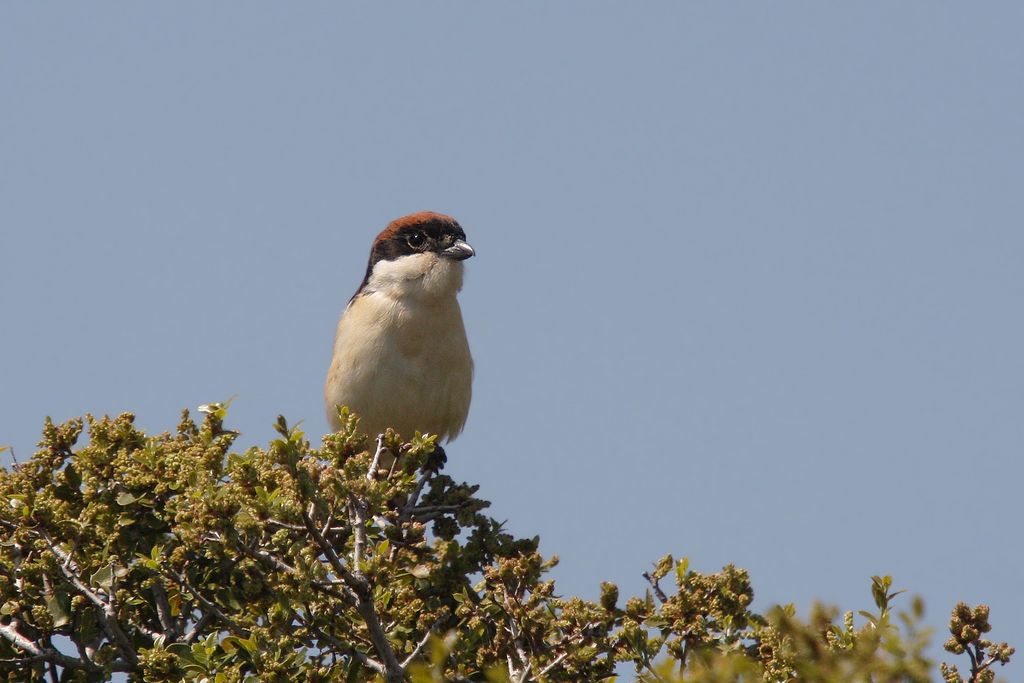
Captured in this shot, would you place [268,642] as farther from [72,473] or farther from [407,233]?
[407,233]

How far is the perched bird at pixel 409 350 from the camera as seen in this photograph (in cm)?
854

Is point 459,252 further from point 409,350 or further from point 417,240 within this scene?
point 409,350

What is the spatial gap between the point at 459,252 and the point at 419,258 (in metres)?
0.26

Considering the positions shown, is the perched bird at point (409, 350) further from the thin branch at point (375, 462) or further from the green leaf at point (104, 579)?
the green leaf at point (104, 579)

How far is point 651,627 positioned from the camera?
553cm

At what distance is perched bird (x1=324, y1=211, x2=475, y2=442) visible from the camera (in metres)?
8.54

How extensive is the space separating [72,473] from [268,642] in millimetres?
1428

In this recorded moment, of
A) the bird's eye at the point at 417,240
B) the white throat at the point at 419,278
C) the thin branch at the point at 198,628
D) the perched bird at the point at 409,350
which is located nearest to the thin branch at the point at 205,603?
the thin branch at the point at 198,628

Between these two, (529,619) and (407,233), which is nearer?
(529,619)

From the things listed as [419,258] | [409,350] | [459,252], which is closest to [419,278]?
[419,258]

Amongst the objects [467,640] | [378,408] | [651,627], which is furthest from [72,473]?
[378,408]

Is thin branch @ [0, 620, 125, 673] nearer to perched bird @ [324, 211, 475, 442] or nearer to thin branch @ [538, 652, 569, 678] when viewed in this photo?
thin branch @ [538, 652, 569, 678]

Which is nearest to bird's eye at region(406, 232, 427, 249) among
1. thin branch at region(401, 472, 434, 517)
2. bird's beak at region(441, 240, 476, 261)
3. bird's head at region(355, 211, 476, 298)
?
bird's head at region(355, 211, 476, 298)

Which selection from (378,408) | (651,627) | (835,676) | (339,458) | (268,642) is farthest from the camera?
(378,408)
